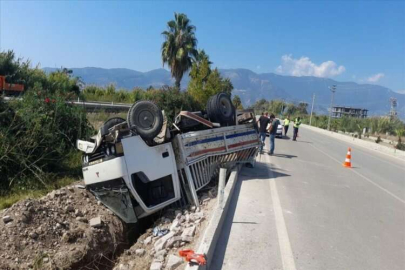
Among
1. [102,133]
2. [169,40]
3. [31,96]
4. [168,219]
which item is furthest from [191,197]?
[169,40]

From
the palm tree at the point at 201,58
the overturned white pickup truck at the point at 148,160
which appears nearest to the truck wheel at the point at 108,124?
the overturned white pickup truck at the point at 148,160

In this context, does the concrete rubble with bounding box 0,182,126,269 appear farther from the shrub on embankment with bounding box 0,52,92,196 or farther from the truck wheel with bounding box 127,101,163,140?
the truck wheel with bounding box 127,101,163,140

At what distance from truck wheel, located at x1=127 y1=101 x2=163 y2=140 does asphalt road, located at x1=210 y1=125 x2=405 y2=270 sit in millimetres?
2034

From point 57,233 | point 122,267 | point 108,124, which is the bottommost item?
point 122,267

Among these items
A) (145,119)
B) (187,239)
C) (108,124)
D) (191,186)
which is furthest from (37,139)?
Result: (187,239)

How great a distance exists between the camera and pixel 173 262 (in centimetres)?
406

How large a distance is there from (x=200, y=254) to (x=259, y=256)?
976 mm

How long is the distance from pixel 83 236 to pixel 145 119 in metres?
2.32

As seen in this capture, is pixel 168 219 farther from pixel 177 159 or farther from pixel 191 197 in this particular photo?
pixel 177 159

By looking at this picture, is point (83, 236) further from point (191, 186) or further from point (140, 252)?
point (191, 186)

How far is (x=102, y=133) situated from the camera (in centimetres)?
593

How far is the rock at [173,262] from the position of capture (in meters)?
4.02

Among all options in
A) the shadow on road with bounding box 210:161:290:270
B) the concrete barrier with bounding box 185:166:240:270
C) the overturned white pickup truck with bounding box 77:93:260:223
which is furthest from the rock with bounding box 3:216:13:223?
the shadow on road with bounding box 210:161:290:270

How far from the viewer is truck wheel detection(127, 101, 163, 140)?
619cm
